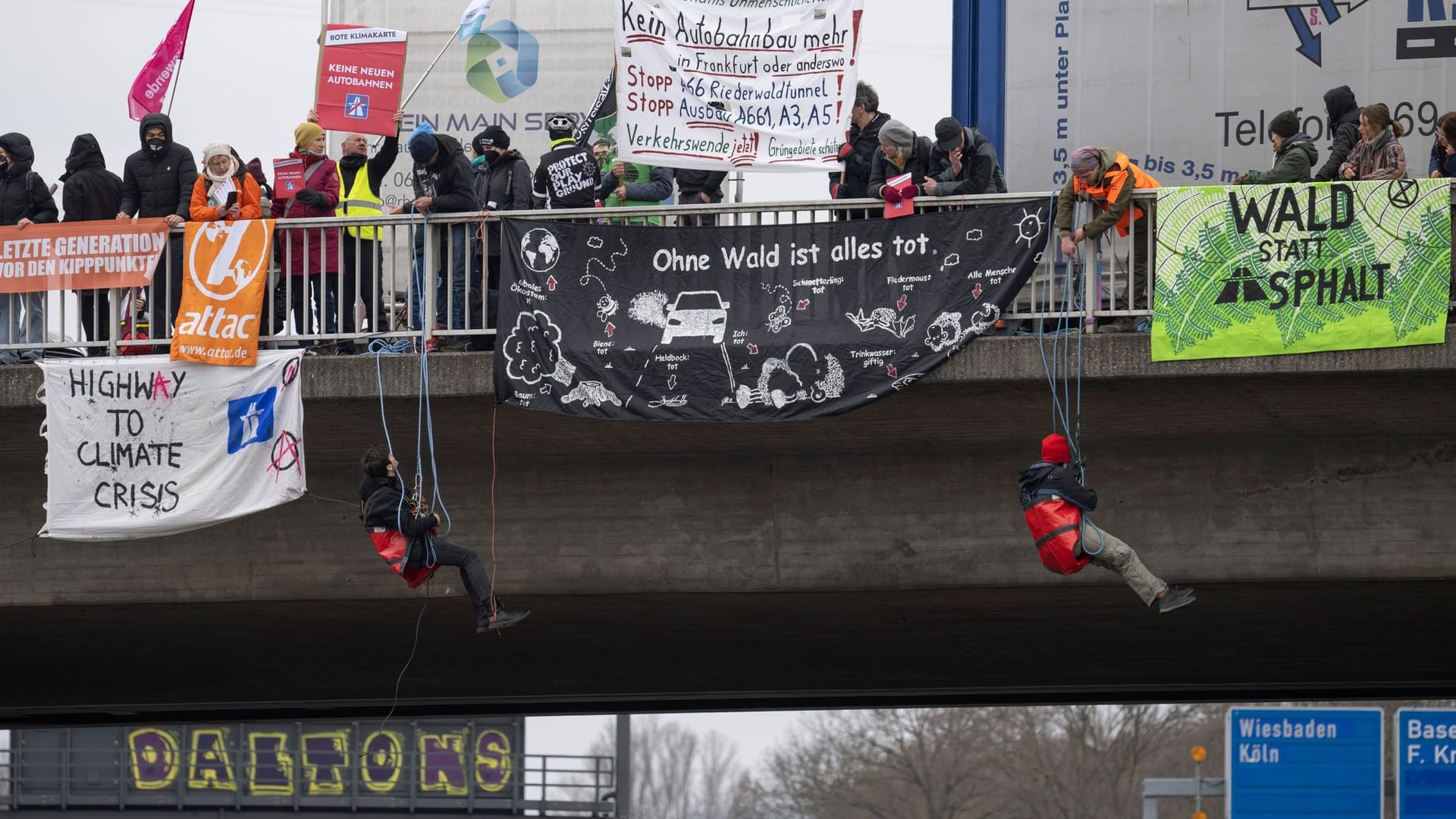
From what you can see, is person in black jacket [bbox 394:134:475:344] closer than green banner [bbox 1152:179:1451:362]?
No

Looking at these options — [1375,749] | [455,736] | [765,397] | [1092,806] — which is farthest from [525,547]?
[1092,806]

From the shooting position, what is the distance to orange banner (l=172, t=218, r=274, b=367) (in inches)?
522

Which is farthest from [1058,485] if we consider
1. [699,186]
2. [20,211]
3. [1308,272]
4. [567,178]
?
[20,211]

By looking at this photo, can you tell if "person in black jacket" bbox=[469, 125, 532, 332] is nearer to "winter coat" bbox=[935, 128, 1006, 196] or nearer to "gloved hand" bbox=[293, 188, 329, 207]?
"gloved hand" bbox=[293, 188, 329, 207]

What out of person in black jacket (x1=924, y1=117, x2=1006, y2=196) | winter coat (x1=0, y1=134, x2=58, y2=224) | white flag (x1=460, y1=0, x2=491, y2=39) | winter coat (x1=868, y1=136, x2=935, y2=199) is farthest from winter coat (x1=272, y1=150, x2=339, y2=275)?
person in black jacket (x1=924, y1=117, x2=1006, y2=196)

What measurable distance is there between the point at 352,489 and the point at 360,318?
1.59 metres

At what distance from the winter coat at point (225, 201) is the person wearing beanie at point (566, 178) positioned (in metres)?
2.05

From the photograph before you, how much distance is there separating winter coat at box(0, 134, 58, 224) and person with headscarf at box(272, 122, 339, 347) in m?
1.68

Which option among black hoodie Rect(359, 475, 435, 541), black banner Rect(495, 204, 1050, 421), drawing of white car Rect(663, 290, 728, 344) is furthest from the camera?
drawing of white car Rect(663, 290, 728, 344)

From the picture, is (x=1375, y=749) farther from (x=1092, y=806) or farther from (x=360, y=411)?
(x=1092, y=806)

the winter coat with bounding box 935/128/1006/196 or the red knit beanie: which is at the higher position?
the winter coat with bounding box 935/128/1006/196

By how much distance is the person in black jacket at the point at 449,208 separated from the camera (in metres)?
13.4

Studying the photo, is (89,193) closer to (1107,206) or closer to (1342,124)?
(1107,206)

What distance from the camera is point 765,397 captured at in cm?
1267
